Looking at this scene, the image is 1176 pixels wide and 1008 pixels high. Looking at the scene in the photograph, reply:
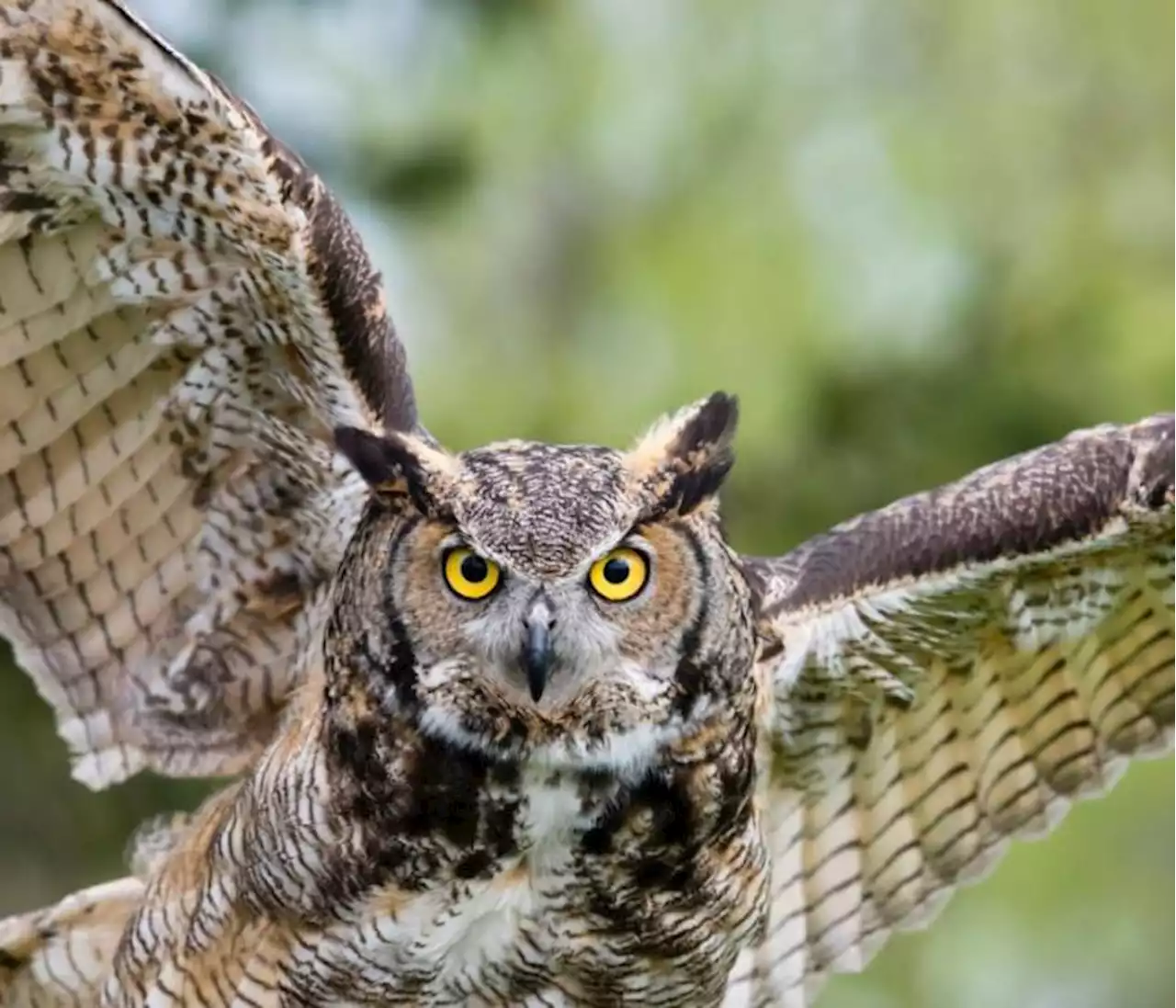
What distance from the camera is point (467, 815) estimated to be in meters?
3.41

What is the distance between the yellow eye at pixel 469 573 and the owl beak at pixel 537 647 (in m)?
0.11

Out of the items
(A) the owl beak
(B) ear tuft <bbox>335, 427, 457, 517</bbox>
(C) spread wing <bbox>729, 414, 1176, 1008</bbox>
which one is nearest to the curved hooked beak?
(A) the owl beak

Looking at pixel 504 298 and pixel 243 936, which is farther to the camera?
pixel 504 298

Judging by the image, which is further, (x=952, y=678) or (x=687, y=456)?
(x=952, y=678)

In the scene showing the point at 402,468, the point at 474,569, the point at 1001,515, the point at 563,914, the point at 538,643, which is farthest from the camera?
the point at 1001,515

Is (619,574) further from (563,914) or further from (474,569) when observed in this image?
(563,914)

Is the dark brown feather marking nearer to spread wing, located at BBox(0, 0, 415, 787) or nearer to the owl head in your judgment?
the owl head

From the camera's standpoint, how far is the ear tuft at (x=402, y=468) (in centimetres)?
329

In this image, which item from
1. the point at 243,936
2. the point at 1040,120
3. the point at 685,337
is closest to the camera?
the point at 243,936

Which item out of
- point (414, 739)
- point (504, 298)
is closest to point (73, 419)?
point (414, 739)

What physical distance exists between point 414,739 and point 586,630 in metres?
0.38

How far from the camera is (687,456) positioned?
11.1 feet

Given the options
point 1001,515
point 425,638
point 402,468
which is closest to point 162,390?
point 402,468

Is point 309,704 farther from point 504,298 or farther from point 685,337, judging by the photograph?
point 504,298
